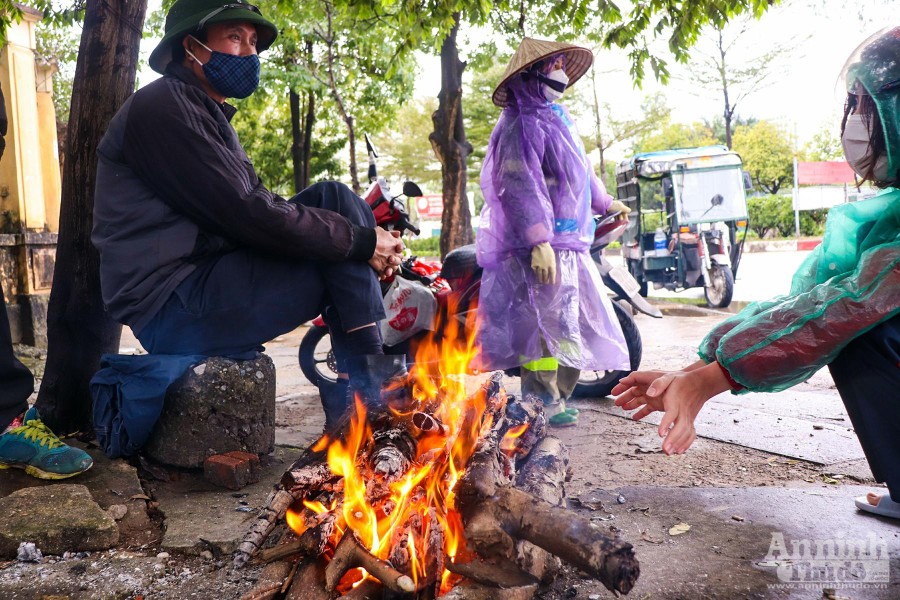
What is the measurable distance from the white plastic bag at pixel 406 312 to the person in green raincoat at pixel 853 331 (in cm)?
267

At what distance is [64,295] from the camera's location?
351 cm

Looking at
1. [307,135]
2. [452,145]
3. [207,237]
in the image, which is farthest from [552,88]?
[307,135]

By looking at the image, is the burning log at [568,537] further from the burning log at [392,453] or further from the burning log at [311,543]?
the burning log at [311,543]

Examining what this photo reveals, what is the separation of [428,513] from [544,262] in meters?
2.15

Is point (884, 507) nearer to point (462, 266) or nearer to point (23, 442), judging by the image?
point (462, 266)

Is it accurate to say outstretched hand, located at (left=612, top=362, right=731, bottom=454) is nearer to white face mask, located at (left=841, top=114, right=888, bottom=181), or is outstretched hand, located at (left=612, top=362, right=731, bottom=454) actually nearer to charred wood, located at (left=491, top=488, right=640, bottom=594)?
charred wood, located at (left=491, top=488, right=640, bottom=594)

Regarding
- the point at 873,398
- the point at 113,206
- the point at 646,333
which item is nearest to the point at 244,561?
the point at 113,206

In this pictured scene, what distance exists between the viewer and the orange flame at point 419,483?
206 cm

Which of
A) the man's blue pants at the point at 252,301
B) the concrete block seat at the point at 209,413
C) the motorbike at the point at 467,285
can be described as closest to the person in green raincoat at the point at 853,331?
the man's blue pants at the point at 252,301

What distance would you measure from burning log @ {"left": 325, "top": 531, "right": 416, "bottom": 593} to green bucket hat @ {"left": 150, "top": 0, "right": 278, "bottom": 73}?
7.54 ft

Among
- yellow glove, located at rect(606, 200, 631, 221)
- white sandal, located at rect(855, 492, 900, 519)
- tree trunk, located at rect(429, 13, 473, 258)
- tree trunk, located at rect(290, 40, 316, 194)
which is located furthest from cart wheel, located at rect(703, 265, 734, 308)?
tree trunk, located at rect(290, 40, 316, 194)

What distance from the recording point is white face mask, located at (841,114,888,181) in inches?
83.1

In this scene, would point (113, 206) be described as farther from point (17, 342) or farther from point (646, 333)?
point (646, 333)

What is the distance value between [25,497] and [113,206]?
1165 millimetres
